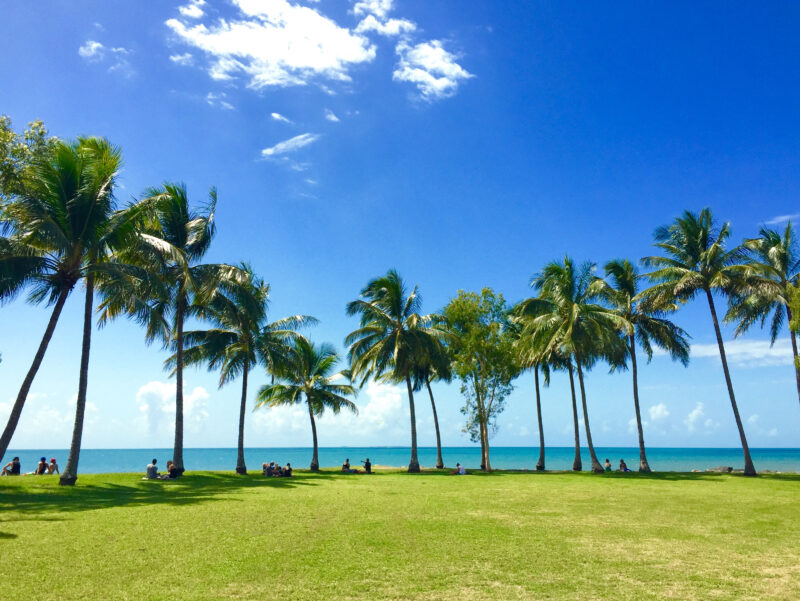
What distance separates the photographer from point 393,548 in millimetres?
8820

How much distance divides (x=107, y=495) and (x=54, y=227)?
9.01m

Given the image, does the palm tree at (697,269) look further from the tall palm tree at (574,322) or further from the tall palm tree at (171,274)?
the tall palm tree at (171,274)

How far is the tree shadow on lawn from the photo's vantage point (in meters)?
13.2

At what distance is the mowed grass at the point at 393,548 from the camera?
655 cm

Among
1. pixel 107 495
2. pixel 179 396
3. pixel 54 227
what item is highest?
pixel 54 227

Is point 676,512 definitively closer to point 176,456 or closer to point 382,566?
point 382,566

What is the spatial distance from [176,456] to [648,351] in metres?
28.4

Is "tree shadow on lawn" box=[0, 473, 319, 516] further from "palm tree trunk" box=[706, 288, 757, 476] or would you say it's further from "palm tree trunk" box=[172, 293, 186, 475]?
"palm tree trunk" box=[706, 288, 757, 476]

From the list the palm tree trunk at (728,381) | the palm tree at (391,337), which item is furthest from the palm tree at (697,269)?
the palm tree at (391,337)

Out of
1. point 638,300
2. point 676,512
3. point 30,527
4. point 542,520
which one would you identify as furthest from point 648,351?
point 30,527

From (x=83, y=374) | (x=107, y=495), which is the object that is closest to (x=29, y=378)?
(x=83, y=374)

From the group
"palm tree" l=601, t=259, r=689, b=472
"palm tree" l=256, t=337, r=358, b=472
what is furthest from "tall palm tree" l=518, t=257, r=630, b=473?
"palm tree" l=256, t=337, r=358, b=472

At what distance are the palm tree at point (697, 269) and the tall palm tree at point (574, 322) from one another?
3.17 m

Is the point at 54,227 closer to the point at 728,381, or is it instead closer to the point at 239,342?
the point at 239,342
